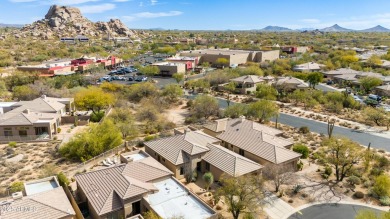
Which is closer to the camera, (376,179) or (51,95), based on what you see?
(376,179)

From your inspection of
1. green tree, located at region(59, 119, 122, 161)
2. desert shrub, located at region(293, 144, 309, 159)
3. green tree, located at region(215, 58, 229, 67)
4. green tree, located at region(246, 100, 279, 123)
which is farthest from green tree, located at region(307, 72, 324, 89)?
green tree, located at region(59, 119, 122, 161)

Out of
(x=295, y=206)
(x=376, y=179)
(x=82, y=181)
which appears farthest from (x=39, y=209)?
(x=376, y=179)

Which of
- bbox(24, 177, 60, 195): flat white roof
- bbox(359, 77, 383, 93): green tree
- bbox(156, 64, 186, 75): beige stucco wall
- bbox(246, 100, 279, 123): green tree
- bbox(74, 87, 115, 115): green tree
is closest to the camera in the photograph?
bbox(24, 177, 60, 195): flat white roof

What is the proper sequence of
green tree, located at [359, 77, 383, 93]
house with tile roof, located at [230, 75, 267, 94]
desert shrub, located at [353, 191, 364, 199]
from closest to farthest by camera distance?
desert shrub, located at [353, 191, 364, 199] → green tree, located at [359, 77, 383, 93] → house with tile roof, located at [230, 75, 267, 94]

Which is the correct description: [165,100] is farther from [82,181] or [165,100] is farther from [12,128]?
[82,181]

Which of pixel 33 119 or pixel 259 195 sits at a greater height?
pixel 33 119

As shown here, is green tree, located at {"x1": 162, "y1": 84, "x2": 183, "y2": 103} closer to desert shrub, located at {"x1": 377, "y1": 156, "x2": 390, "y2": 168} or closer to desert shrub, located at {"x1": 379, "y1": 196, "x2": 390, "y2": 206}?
desert shrub, located at {"x1": 377, "y1": 156, "x2": 390, "y2": 168}

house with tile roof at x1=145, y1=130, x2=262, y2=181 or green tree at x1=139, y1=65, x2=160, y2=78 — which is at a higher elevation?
green tree at x1=139, y1=65, x2=160, y2=78

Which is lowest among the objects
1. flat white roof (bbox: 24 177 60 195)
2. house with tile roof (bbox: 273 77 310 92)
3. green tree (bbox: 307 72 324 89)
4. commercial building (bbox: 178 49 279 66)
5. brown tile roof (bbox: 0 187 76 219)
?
flat white roof (bbox: 24 177 60 195)
